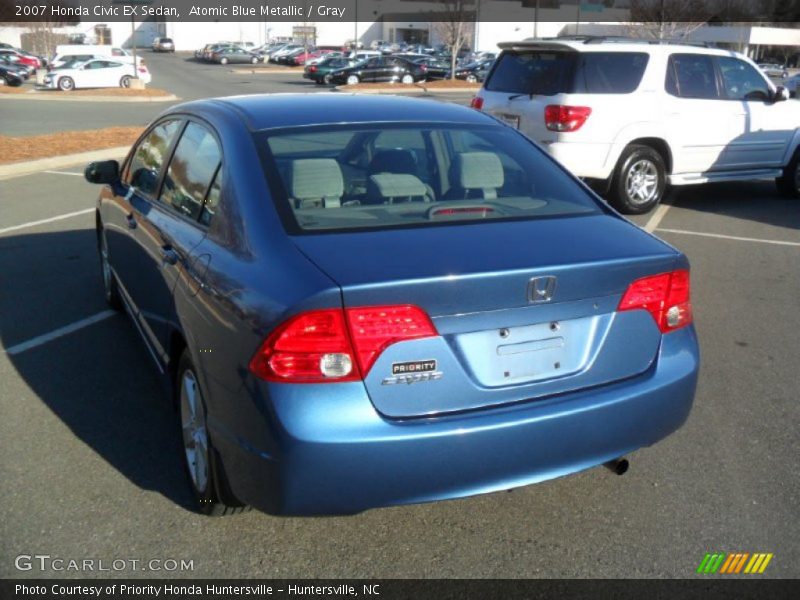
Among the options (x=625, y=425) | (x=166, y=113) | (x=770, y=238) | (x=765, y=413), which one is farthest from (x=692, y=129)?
(x=625, y=425)

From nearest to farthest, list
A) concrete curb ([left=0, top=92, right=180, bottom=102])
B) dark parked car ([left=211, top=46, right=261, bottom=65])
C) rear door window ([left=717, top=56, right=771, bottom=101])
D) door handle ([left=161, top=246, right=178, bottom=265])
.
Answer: door handle ([left=161, top=246, right=178, bottom=265]) < rear door window ([left=717, top=56, right=771, bottom=101]) < concrete curb ([left=0, top=92, right=180, bottom=102]) < dark parked car ([left=211, top=46, right=261, bottom=65])

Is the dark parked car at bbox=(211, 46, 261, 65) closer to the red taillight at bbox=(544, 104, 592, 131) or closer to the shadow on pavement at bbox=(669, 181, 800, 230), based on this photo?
the shadow on pavement at bbox=(669, 181, 800, 230)

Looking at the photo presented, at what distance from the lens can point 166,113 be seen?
4844mm

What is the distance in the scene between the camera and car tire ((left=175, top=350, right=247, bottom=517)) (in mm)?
3234

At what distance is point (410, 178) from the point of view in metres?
3.80

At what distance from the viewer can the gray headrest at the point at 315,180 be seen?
11.4 ft

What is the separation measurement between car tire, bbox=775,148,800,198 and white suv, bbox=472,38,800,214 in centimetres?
65

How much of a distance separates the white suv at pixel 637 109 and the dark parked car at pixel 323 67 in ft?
113

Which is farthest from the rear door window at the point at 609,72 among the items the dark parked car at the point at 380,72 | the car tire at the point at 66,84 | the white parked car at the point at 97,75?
the dark parked car at the point at 380,72

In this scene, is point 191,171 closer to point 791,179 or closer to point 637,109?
point 637,109

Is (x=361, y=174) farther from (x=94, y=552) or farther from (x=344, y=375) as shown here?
(x=94, y=552)

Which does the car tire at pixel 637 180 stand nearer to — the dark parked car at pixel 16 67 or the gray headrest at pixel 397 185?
the gray headrest at pixel 397 185

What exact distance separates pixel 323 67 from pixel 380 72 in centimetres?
327

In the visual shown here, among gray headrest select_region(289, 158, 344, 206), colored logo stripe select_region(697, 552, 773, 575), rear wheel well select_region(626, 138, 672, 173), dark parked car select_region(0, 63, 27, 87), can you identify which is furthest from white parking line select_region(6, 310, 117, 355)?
dark parked car select_region(0, 63, 27, 87)
